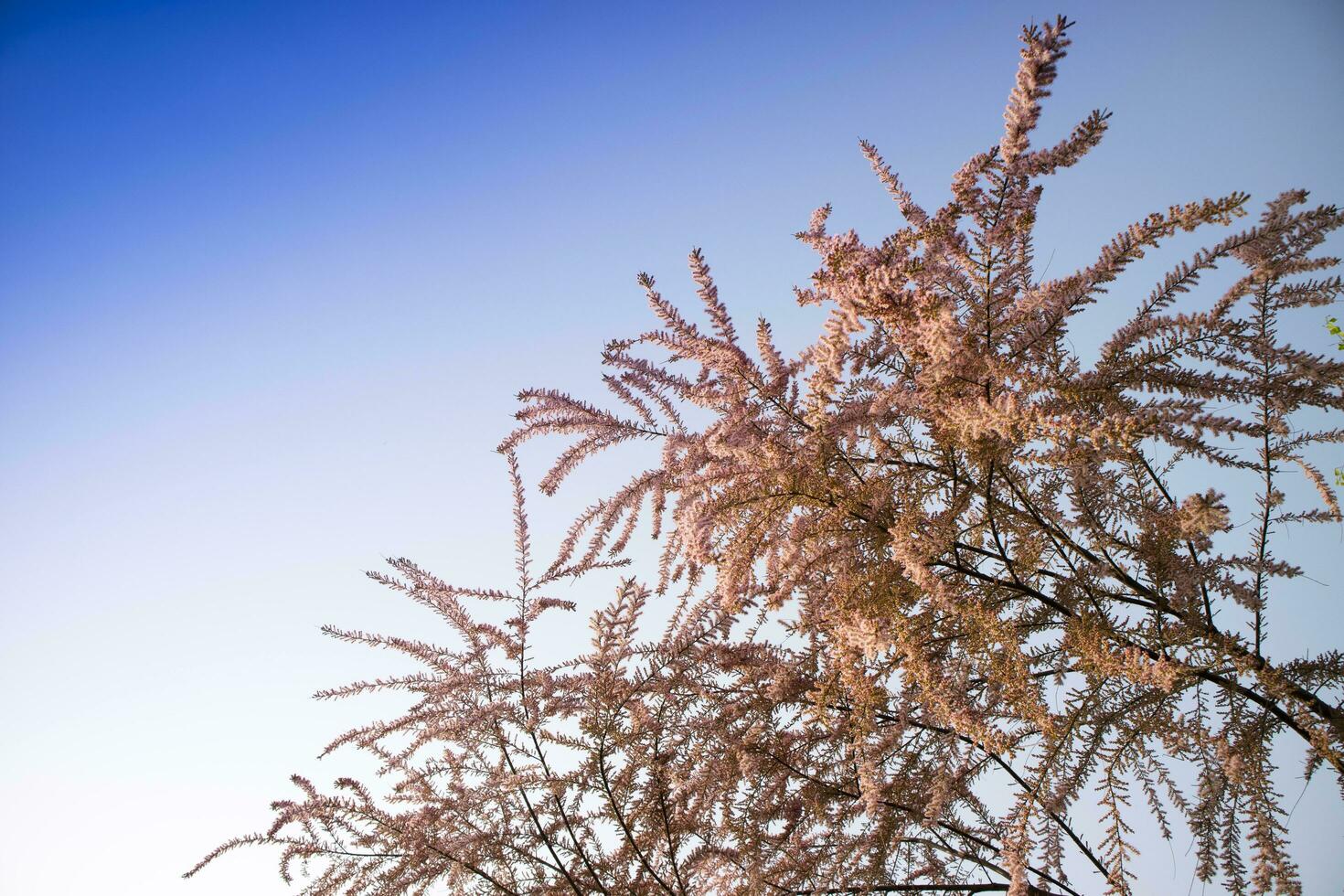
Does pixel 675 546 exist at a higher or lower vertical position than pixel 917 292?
lower

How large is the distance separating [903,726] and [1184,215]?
1.42 metres

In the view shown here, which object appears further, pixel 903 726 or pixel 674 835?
pixel 674 835

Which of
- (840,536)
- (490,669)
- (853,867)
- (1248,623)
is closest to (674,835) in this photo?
(853,867)

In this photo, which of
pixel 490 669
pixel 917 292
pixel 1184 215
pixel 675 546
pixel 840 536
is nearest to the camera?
pixel 1184 215

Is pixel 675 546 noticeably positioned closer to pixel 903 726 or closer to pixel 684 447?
pixel 684 447

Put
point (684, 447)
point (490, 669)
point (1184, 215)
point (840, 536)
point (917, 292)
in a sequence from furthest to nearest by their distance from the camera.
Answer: point (490, 669), point (684, 447), point (840, 536), point (917, 292), point (1184, 215)

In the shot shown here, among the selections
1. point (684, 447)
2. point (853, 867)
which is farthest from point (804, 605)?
point (853, 867)

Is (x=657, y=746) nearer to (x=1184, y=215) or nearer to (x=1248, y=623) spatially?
(x=1248, y=623)

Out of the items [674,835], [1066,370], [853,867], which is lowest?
[853,867]

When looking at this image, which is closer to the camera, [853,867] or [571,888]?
[853,867]

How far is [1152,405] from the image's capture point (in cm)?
199

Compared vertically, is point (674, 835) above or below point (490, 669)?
below

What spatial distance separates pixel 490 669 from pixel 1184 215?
8.10ft

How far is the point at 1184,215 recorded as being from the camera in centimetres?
158
